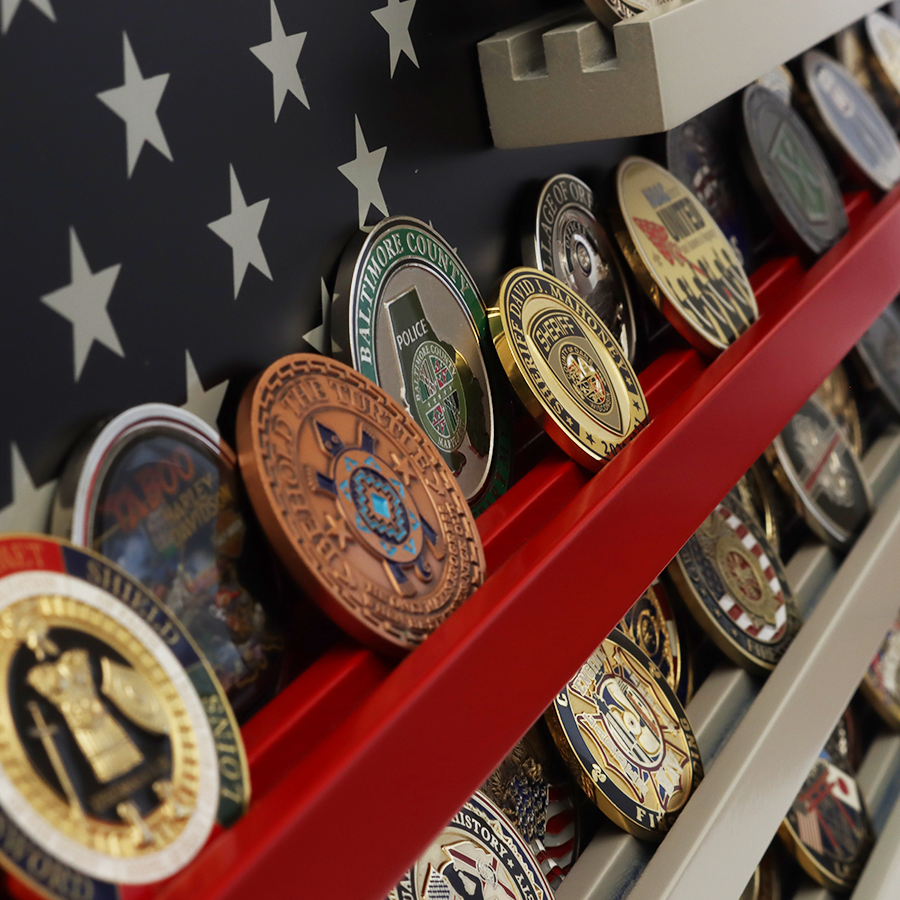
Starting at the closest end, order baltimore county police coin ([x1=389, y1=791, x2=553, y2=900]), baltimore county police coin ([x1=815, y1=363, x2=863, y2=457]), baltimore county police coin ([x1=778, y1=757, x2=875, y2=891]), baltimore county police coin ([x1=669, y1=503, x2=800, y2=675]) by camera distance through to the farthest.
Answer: baltimore county police coin ([x1=389, y1=791, x2=553, y2=900]), baltimore county police coin ([x1=669, y1=503, x2=800, y2=675]), baltimore county police coin ([x1=778, y1=757, x2=875, y2=891]), baltimore county police coin ([x1=815, y1=363, x2=863, y2=457])

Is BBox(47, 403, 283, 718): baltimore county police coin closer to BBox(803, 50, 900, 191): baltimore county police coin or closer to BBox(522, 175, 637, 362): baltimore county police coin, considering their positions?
BBox(522, 175, 637, 362): baltimore county police coin

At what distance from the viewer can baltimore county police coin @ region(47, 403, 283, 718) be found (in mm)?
647

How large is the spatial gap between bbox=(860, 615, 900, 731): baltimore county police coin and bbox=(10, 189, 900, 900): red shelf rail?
0.79m

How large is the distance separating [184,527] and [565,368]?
49 centimetres

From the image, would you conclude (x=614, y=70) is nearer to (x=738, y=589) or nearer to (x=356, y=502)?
(x=356, y=502)

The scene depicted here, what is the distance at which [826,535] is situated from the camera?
1611 mm

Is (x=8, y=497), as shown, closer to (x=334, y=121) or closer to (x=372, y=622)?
(x=372, y=622)

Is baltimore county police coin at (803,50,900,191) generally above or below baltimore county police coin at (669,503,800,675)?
above

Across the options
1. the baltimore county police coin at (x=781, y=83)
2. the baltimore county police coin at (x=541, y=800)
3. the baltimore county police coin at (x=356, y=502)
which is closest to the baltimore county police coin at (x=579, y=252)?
the baltimore county police coin at (x=356, y=502)

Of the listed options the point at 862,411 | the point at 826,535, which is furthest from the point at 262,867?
the point at 862,411

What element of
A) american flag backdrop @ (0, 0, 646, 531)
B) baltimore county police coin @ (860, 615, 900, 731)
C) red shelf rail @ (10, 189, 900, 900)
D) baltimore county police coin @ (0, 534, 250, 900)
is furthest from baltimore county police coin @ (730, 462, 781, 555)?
baltimore county police coin @ (0, 534, 250, 900)

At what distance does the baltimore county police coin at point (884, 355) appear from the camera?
1983 mm

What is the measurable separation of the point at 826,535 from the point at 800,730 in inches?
18.2

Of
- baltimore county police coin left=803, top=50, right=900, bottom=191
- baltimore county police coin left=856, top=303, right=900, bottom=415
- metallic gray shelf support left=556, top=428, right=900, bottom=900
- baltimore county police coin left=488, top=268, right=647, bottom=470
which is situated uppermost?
baltimore county police coin left=803, top=50, right=900, bottom=191
